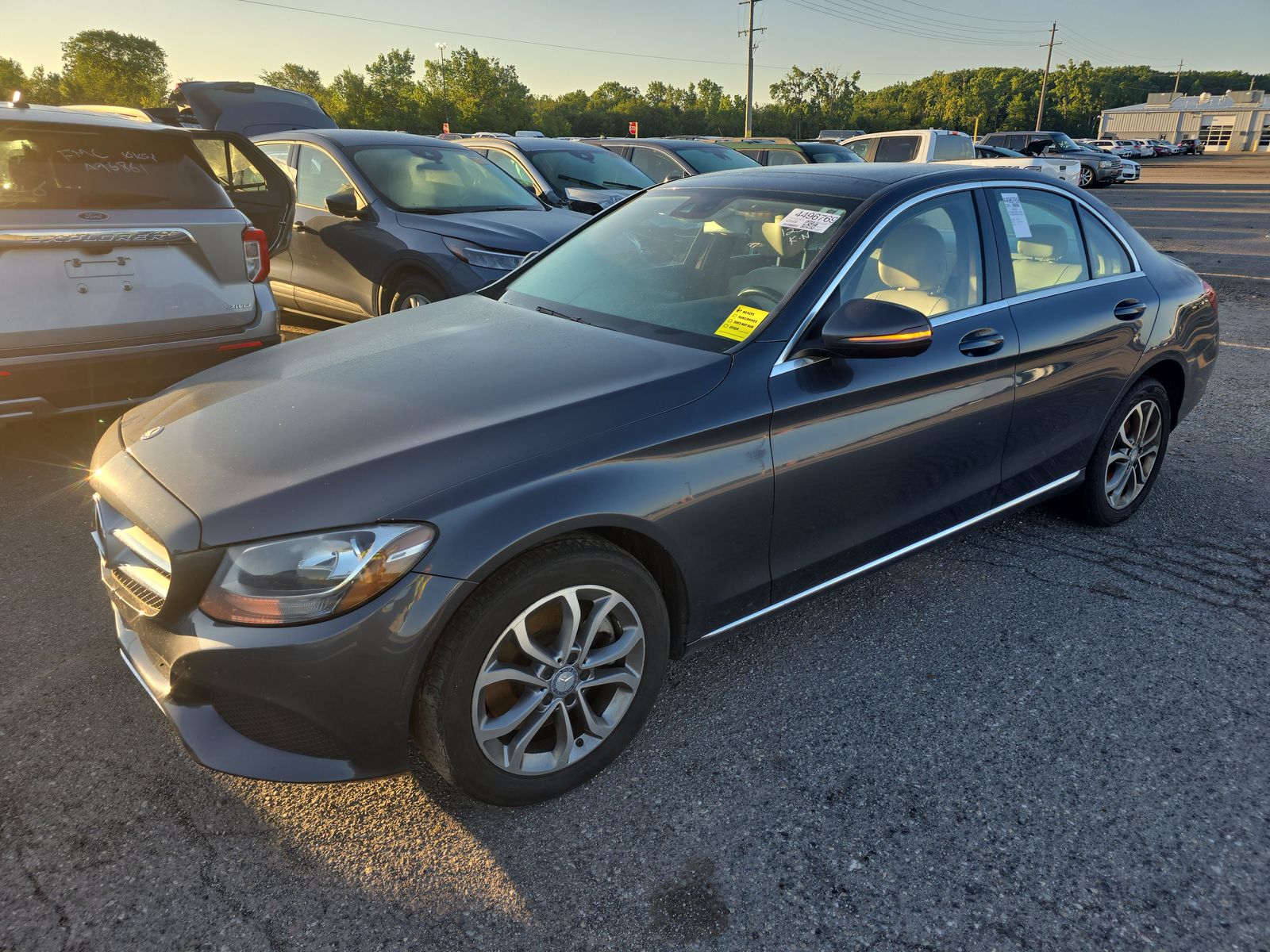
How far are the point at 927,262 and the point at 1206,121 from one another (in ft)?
413

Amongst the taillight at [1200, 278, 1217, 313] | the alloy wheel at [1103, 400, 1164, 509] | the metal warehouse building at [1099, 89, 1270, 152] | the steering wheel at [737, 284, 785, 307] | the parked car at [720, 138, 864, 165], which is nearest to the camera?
the steering wheel at [737, 284, 785, 307]

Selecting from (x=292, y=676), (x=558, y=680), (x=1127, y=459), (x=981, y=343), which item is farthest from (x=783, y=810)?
(x=1127, y=459)

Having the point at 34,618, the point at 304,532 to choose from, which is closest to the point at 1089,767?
the point at 304,532

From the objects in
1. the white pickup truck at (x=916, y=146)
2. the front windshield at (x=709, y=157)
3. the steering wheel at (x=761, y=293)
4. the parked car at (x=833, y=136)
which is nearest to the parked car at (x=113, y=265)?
the steering wheel at (x=761, y=293)

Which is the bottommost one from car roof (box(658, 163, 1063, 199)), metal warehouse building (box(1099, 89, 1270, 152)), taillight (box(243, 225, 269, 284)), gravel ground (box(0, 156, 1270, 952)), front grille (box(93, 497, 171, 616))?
gravel ground (box(0, 156, 1270, 952))

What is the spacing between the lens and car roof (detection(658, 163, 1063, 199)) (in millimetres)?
3043

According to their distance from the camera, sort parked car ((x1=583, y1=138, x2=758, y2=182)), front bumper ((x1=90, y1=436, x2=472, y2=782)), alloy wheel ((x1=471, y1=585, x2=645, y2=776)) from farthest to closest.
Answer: parked car ((x1=583, y1=138, x2=758, y2=182)) → alloy wheel ((x1=471, y1=585, x2=645, y2=776)) → front bumper ((x1=90, y1=436, x2=472, y2=782))

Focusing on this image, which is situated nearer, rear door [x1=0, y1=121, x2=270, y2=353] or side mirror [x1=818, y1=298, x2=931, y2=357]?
side mirror [x1=818, y1=298, x2=931, y2=357]

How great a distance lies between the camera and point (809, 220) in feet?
9.68

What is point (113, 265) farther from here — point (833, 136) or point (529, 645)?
point (833, 136)

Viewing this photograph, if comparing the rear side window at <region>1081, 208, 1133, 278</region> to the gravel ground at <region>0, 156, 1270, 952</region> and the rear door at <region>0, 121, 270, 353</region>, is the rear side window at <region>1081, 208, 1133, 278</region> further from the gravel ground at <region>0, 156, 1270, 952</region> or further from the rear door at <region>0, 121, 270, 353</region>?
the rear door at <region>0, 121, 270, 353</region>

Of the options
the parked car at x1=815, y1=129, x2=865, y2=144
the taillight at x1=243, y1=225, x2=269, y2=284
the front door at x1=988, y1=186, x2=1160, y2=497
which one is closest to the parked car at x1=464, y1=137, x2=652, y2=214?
the taillight at x1=243, y1=225, x2=269, y2=284

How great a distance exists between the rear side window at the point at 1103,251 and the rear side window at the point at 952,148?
13.0 metres

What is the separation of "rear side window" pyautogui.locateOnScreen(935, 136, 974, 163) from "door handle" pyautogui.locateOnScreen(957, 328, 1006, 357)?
14.1 meters
